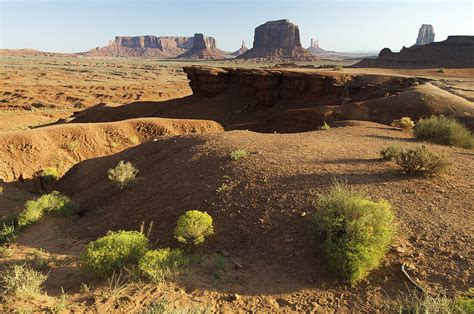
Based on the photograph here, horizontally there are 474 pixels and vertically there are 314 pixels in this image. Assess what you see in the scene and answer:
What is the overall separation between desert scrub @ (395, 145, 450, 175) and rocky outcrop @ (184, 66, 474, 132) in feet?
30.3

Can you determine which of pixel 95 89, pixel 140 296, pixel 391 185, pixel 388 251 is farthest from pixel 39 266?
pixel 95 89

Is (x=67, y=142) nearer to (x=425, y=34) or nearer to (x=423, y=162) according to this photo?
(x=423, y=162)

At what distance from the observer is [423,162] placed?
7.13 meters

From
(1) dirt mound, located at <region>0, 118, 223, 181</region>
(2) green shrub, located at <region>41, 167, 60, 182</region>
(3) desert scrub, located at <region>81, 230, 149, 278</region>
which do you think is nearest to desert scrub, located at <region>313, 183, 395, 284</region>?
(3) desert scrub, located at <region>81, 230, 149, 278</region>

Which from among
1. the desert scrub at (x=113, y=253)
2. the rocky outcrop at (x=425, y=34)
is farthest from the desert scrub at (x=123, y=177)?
the rocky outcrop at (x=425, y=34)

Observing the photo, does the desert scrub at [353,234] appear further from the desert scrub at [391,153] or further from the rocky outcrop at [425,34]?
the rocky outcrop at [425,34]

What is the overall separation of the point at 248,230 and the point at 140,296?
220cm

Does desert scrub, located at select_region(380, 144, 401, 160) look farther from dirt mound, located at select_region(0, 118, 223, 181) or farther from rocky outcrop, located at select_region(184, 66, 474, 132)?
dirt mound, located at select_region(0, 118, 223, 181)

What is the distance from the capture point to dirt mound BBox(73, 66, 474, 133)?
56.0ft

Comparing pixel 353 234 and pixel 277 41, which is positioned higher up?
pixel 277 41

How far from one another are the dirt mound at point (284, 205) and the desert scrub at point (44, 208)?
445 millimetres

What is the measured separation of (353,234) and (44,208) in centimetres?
770

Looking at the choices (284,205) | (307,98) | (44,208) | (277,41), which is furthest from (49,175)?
(277,41)

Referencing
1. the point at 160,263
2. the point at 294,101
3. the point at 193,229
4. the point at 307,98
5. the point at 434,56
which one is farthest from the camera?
the point at 434,56
